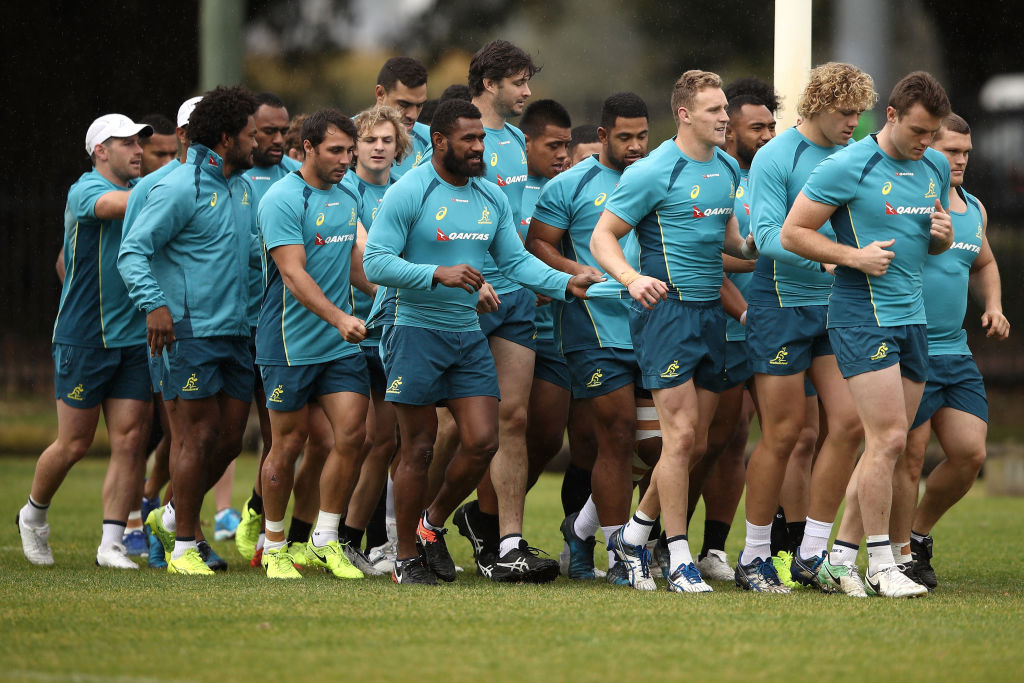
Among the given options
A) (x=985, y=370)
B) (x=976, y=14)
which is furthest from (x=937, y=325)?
(x=976, y=14)

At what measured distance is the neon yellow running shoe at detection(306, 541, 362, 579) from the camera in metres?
7.92

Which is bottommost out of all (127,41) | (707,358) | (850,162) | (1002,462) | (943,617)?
(1002,462)

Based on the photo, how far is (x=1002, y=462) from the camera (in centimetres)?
1391

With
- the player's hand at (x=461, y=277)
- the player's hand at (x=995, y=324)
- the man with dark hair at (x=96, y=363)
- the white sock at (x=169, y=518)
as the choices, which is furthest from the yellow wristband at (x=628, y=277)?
the white sock at (x=169, y=518)

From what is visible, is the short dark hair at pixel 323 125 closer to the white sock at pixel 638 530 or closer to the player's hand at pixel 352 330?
the player's hand at pixel 352 330

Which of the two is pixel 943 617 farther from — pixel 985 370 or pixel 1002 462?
pixel 985 370

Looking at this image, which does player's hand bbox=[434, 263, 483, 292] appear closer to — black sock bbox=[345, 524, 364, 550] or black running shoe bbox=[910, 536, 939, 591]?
black sock bbox=[345, 524, 364, 550]

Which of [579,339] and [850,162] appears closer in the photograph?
[850,162]

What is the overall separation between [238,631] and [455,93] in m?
4.38

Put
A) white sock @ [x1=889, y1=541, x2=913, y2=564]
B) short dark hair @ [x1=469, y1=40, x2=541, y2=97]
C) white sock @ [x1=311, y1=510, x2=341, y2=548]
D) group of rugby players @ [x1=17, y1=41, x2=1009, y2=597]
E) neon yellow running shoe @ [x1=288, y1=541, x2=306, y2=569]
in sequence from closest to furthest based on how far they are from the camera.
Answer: group of rugby players @ [x1=17, y1=41, x2=1009, y2=597]
white sock @ [x1=889, y1=541, x2=913, y2=564]
white sock @ [x1=311, y1=510, x2=341, y2=548]
neon yellow running shoe @ [x1=288, y1=541, x2=306, y2=569]
short dark hair @ [x1=469, y1=40, x2=541, y2=97]

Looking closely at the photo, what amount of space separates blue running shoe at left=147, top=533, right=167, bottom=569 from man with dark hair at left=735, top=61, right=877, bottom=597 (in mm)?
3457

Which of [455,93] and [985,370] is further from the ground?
[455,93]

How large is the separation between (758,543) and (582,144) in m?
3.20

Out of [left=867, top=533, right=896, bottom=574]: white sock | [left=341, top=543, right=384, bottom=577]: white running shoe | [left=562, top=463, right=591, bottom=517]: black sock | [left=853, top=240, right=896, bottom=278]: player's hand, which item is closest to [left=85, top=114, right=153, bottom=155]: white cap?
[left=341, top=543, right=384, bottom=577]: white running shoe
